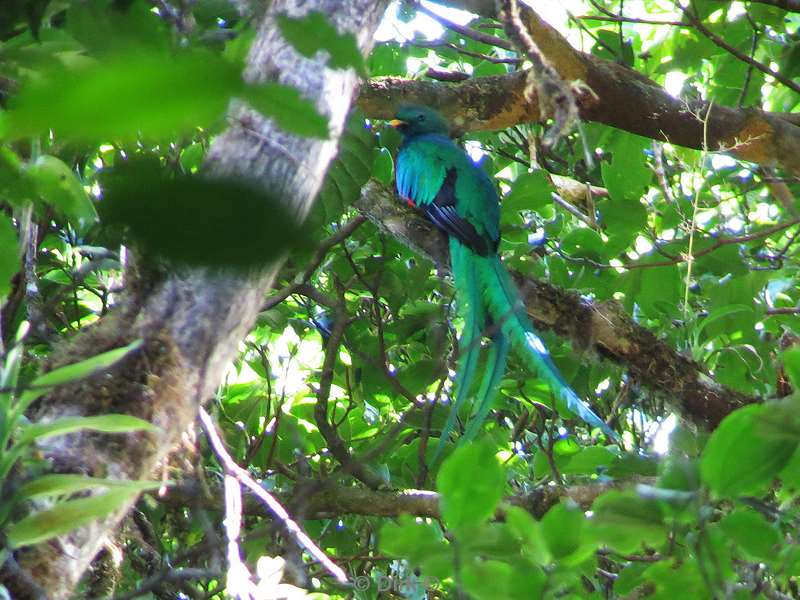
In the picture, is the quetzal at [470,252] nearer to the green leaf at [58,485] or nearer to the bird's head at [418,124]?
the bird's head at [418,124]

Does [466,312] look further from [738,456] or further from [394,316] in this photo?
[738,456]

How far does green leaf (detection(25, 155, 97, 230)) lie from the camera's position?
0.90m

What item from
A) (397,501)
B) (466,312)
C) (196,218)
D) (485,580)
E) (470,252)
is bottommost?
(397,501)

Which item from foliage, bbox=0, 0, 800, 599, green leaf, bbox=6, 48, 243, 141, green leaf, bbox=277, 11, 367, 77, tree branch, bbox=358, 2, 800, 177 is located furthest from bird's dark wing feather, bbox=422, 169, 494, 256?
green leaf, bbox=6, 48, 243, 141

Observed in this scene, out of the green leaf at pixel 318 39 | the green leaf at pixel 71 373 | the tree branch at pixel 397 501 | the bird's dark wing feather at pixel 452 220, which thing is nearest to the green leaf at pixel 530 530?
the green leaf at pixel 71 373

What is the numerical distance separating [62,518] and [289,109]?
0.78 m

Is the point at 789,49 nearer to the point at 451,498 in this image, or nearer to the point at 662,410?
the point at 662,410

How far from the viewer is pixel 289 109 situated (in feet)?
1.12

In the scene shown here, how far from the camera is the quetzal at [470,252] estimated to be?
282 cm

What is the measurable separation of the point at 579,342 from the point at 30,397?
2.19 m

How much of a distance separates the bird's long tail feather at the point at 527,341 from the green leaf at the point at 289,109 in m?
2.24

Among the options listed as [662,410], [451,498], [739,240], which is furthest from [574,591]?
[662,410]

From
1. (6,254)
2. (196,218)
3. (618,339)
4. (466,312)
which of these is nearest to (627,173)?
(618,339)

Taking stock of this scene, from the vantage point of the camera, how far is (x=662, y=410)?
9.93 ft
